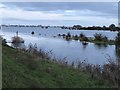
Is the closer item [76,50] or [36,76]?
[36,76]

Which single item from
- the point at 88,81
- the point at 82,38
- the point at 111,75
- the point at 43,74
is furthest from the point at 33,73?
the point at 82,38

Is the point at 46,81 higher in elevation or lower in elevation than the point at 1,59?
lower

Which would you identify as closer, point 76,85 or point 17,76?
point 17,76

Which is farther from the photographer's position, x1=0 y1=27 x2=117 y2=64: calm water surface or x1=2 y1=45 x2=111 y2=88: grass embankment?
x1=0 y1=27 x2=117 y2=64: calm water surface

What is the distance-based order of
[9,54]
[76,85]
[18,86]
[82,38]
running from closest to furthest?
[18,86], [76,85], [9,54], [82,38]

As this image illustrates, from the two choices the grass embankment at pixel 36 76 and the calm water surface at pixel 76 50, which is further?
the calm water surface at pixel 76 50

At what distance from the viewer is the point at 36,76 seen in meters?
10.2

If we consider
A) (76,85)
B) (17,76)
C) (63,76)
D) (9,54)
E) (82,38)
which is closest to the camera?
(17,76)

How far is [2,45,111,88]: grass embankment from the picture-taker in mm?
9312

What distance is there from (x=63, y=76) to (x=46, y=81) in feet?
3.78

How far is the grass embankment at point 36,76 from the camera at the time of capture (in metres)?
9.31

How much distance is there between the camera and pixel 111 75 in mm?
12484

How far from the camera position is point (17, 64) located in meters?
10.9

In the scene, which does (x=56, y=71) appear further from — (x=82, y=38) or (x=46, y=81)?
(x=82, y=38)
